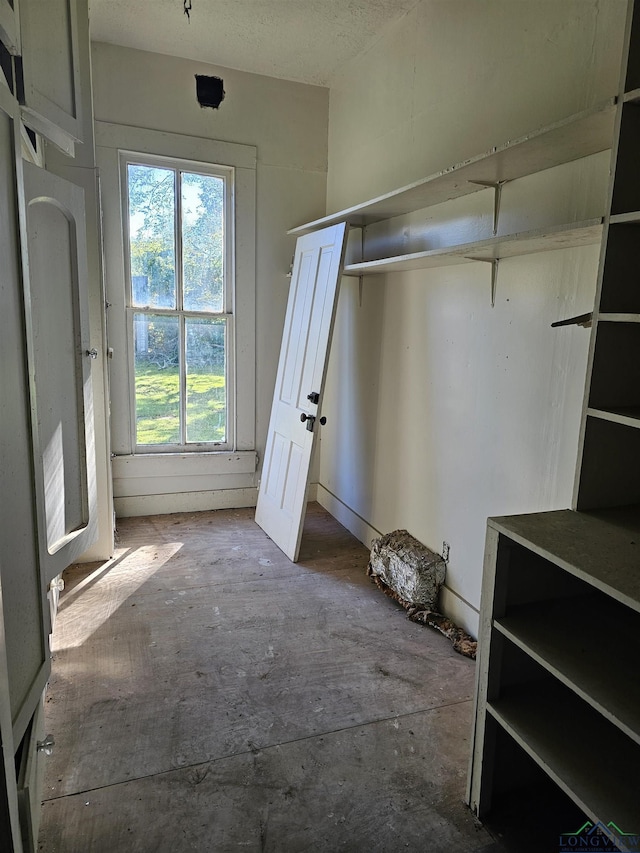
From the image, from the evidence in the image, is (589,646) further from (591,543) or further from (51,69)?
(51,69)

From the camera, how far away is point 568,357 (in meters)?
2.01

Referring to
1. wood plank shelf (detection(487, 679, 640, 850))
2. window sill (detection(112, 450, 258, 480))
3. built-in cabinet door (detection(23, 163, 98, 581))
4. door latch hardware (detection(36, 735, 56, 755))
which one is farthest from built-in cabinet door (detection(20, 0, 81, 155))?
window sill (detection(112, 450, 258, 480))

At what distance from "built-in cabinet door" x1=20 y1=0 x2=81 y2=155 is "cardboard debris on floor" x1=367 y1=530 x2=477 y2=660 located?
2330mm

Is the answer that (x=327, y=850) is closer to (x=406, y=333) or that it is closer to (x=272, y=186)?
(x=406, y=333)

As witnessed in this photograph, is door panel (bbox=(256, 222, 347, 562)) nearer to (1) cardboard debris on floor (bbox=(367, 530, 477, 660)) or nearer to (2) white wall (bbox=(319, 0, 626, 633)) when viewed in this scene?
(2) white wall (bbox=(319, 0, 626, 633))

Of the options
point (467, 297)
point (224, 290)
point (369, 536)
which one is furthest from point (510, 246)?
point (224, 290)

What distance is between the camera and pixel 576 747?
1.43 m

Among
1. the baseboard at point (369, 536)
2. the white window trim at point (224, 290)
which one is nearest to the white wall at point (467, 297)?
the baseboard at point (369, 536)

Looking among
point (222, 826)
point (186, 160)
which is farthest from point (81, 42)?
point (222, 826)

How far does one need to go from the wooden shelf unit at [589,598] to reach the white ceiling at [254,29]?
209 cm

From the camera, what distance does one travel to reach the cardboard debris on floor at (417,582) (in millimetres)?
2619

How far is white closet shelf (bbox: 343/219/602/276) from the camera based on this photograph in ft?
5.43

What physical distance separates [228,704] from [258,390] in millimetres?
2432

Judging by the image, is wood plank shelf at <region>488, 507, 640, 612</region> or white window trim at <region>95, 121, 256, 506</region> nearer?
wood plank shelf at <region>488, 507, 640, 612</region>
